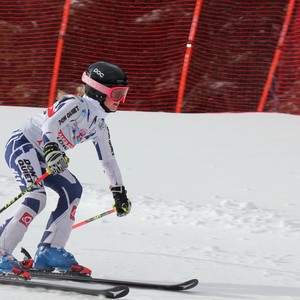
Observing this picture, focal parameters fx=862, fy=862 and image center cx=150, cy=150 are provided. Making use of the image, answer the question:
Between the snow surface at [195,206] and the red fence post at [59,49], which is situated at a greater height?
the red fence post at [59,49]

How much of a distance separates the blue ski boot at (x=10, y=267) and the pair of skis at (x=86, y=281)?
0.03 meters

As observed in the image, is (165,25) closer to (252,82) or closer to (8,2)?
(252,82)

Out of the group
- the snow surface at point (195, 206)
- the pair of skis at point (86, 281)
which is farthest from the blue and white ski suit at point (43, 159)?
the snow surface at point (195, 206)

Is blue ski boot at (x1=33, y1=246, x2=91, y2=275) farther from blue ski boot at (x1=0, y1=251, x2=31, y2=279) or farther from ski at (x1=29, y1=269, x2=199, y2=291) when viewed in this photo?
blue ski boot at (x1=0, y1=251, x2=31, y2=279)

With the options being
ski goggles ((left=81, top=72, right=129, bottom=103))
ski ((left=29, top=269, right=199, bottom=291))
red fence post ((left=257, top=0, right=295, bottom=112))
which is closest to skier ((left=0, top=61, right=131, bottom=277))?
ski goggles ((left=81, top=72, right=129, bottom=103))

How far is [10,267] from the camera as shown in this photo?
5512 mm

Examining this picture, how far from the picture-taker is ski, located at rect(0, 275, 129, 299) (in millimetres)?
5195

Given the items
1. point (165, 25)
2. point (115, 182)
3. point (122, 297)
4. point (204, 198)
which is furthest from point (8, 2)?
point (122, 297)

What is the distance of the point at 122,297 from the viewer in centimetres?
529

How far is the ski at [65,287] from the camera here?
5.20 m

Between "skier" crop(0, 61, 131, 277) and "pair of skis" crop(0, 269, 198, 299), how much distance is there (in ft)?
0.29

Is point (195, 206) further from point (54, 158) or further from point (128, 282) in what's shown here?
point (54, 158)

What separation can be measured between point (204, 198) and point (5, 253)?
384 centimetres

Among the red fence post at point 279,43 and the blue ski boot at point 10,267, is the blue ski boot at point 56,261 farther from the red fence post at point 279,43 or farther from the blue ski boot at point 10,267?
the red fence post at point 279,43
